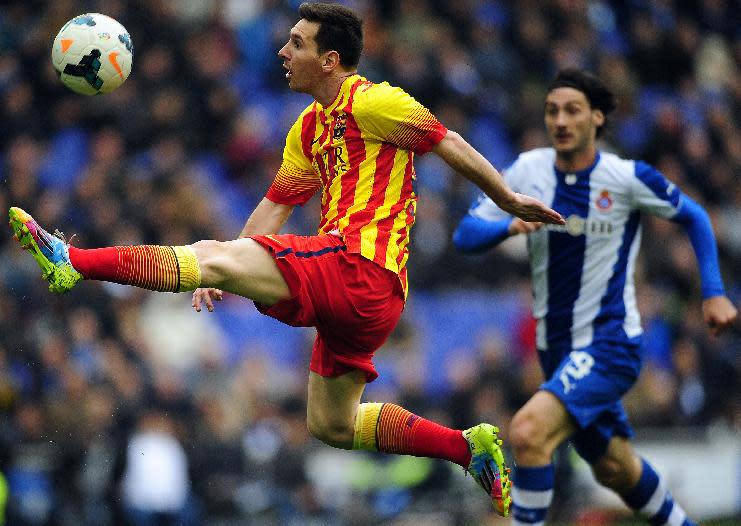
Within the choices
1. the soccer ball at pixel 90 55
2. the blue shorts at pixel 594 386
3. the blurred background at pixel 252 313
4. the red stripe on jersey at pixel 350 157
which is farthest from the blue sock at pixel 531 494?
the blurred background at pixel 252 313

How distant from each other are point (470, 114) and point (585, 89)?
6.43m

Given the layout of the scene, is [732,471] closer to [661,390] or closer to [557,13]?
[661,390]

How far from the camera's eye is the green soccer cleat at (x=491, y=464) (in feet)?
23.1

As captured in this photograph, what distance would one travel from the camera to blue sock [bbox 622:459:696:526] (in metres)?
8.16

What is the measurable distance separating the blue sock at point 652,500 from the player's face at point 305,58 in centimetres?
318

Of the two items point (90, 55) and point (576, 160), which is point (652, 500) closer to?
point (576, 160)

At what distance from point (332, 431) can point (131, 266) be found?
160 cm

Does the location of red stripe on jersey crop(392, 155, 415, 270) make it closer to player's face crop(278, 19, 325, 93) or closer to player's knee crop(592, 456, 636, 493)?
player's face crop(278, 19, 325, 93)

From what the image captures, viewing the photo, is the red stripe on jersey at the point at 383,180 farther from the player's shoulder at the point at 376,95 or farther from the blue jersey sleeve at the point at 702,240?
the blue jersey sleeve at the point at 702,240

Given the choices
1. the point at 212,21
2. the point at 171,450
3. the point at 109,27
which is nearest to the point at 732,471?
the point at 171,450

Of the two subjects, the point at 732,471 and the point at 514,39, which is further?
the point at 514,39

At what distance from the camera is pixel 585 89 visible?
8.18m

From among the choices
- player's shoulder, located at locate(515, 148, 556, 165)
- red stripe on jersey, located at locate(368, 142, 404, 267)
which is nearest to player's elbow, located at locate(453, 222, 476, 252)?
player's shoulder, located at locate(515, 148, 556, 165)

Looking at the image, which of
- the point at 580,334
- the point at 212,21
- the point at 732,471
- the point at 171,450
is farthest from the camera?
the point at 212,21
